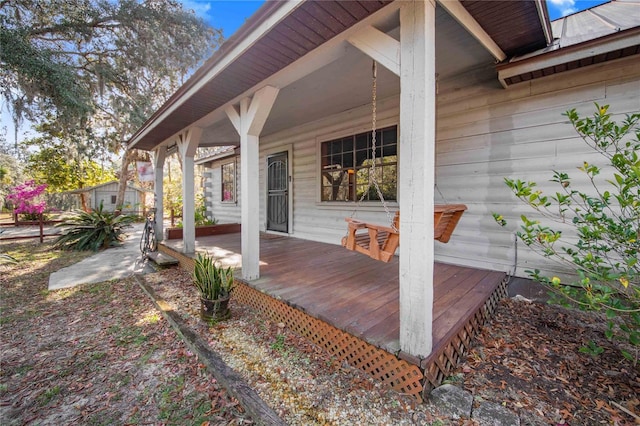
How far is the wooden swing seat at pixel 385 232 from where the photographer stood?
2115 millimetres

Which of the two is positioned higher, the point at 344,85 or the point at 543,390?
the point at 344,85

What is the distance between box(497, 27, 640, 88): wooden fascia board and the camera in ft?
6.75

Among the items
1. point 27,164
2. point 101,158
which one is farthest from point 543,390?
point 27,164

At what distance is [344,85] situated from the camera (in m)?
3.51

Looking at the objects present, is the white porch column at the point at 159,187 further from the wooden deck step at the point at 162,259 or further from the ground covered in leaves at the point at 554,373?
the ground covered in leaves at the point at 554,373

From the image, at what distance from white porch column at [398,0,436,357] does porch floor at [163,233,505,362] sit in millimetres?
217

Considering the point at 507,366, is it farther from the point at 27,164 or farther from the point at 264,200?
the point at 27,164

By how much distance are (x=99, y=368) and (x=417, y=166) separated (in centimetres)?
277

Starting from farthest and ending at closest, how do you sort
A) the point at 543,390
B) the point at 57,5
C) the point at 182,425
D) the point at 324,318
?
1. the point at 57,5
2. the point at 324,318
3. the point at 543,390
4. the point at 182,425

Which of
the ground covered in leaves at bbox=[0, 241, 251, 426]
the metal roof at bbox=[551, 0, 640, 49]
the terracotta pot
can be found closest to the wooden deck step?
the ground covered in leaves at bbox=[0, 241, 251, 426]

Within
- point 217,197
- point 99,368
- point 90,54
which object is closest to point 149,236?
point 217,197

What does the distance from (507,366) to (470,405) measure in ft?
1.87

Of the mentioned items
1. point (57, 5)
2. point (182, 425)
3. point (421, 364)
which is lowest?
point (182, 425)

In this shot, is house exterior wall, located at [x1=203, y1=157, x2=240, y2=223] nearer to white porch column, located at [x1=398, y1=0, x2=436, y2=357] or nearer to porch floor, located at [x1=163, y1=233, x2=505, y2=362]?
porch floor, located at [x1=163, y1=233, x2=505, y2=362]
